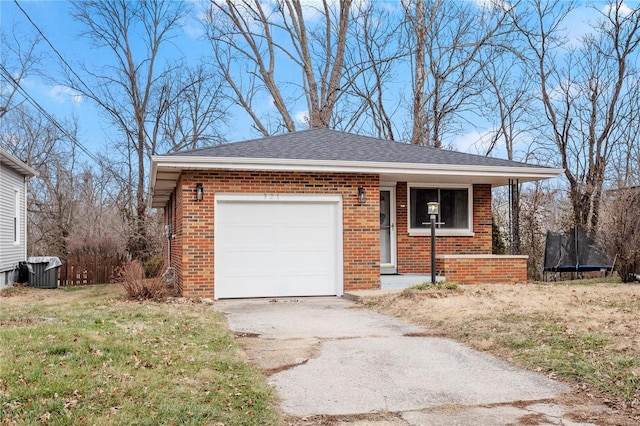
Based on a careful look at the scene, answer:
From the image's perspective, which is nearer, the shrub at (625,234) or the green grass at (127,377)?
the green grass at (127,377)

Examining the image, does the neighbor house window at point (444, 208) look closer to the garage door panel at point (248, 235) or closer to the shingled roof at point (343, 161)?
the shingled roof at point (343, 161)

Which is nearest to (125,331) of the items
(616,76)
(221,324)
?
(221,324)

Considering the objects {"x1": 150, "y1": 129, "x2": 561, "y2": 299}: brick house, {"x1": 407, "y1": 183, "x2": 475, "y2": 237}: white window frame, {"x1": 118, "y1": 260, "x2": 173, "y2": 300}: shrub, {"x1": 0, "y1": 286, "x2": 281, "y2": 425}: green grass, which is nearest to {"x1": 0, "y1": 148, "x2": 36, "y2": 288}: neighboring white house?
{"x1": 150, "y1": 129, "x2": 561, "y2": 299}: brick house

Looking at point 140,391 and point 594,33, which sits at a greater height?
point 594,33

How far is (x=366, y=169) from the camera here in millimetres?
11508

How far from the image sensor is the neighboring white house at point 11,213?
52.2 feet

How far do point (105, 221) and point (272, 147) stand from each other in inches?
788

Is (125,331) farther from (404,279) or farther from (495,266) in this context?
(495,266)

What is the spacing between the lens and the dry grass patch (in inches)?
192

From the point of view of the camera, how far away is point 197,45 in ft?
88.4

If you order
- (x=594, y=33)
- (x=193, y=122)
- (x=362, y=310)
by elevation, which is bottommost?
(x=362, y=310)

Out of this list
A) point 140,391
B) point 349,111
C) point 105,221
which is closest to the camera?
point 140,391

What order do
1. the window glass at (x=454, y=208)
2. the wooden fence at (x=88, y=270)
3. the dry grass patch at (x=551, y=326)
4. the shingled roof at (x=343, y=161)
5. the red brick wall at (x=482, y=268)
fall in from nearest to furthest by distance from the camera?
1. the dry grass patch at (x=551, y=326)
2. the shingled roof at (x=343, y=161)
3. the red brick wall at (x=482, y=268)
4. the window glass at (x=454, y=208)
5. the wooden fence at (x=88, y=270)

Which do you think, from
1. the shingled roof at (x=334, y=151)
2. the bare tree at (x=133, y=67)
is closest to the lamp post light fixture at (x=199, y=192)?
the shingled roof at (x=334, y=151)
